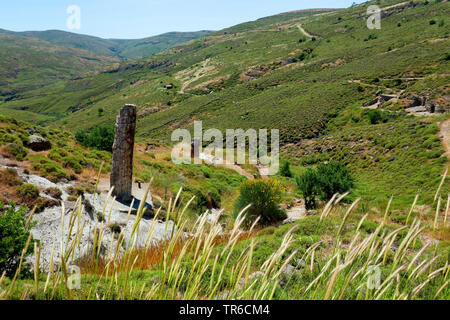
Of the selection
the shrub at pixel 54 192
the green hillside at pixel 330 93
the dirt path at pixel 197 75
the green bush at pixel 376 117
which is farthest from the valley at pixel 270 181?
Answer: the dirt path at pixel 197 75

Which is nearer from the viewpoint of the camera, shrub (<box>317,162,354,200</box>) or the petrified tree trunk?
the petrified tree trunk

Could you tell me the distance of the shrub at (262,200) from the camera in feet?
31.3

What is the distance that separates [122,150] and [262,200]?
562 centimetres

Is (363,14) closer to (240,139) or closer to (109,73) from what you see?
(240,139)

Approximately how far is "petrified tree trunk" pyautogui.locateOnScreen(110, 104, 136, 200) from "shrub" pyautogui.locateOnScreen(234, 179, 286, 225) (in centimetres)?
443

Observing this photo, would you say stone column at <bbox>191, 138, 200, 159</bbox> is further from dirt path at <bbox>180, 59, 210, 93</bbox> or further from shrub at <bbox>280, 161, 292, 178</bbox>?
dirt path at <bbox>180, 59, 210, 93</bbox>

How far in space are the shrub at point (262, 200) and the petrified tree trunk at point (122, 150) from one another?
4.43m

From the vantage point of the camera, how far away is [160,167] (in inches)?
712

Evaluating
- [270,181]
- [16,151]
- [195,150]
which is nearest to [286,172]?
[195,150]

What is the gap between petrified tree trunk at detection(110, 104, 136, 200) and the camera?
31.0 ft

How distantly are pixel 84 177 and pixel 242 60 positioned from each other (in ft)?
312

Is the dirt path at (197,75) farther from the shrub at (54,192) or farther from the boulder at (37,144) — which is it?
the shrub at (54,192)

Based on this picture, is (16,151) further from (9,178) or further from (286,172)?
(286,172)

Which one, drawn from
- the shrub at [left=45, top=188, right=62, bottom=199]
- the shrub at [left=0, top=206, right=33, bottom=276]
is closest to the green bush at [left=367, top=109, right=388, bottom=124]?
the shrub at [left=45, top=188, right=62, bottom=199]
